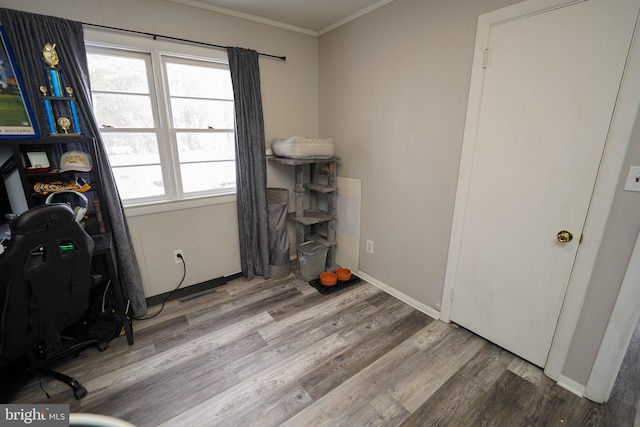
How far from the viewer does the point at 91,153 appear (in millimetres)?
1871

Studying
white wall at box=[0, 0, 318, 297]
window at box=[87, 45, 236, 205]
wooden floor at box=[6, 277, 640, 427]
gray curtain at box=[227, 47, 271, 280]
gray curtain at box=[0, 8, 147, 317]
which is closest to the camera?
wooden floor at box=[6, 277, 640, 427]

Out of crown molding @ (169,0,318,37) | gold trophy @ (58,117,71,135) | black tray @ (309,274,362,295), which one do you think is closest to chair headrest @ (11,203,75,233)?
gold trophy @ (58,117,71,135)

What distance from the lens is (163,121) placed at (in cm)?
227

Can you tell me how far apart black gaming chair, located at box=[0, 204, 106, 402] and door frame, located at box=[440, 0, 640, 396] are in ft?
7.65

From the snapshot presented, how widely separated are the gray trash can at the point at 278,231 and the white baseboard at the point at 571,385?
2243 millimetres

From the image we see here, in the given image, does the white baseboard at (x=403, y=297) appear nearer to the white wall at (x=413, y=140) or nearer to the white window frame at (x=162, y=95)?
the white wall at (x=413, y=140)

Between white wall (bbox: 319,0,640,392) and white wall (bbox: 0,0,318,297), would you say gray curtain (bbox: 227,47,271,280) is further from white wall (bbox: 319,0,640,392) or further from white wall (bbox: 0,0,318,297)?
white wall (bbox: 319,0,640,392)

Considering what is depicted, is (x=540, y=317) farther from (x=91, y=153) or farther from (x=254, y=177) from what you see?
(x=91, y=153)

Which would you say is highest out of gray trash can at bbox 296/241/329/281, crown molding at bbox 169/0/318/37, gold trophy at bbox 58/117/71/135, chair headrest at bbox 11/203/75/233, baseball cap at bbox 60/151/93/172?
crown molding at bbox 169/0/318/37

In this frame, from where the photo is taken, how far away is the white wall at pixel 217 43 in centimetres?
196

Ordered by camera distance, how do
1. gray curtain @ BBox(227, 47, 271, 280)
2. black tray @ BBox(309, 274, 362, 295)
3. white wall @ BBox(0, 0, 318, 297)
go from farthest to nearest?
black tray @ BBox(309, 274, 362, 295) < gray curtain @ BBox(227, 47, 271, 280) < white wall @ BBox(0, 0, 318, 297)

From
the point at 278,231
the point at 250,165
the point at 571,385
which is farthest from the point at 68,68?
the point at 571,385

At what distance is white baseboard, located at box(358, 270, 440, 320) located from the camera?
2.28 metres

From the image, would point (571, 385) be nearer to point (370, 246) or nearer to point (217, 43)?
point (370, 246)
